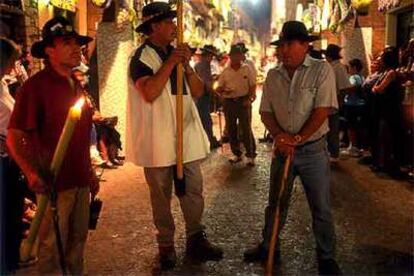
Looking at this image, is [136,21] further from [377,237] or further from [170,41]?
[377,237]

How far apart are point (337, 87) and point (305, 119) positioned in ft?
16.9

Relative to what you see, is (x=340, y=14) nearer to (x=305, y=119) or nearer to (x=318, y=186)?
(x=305, y=119)

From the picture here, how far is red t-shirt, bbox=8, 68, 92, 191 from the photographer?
361 centimetres

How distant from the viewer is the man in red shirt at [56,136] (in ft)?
11.8

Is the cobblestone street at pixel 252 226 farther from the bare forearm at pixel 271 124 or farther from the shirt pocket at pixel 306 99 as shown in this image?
the shirt pocket at pixel 306 99

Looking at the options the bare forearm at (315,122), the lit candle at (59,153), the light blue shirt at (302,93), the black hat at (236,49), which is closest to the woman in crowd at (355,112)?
the black hat at (236,49)

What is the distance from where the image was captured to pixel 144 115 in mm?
4816

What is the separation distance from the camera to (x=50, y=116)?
368cm

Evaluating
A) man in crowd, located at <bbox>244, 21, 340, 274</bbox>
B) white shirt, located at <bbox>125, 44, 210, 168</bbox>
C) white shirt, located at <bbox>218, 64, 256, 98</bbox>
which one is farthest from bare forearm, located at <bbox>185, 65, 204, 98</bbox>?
white shirt, located at <bbox>218, 64, 256, 98</bbox>

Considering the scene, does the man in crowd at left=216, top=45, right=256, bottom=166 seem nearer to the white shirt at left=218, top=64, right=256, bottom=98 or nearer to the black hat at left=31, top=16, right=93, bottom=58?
the white shirt at left=218, top=64, right=256, bottom=98

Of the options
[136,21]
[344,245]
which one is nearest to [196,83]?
[344,245]

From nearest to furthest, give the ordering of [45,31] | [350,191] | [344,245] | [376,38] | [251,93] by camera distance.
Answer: [45,31]
[344,245]
[350,191]
[251,93]
[376,38]

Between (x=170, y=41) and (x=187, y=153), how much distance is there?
1057mm

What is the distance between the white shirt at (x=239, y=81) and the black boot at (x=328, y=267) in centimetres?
600
